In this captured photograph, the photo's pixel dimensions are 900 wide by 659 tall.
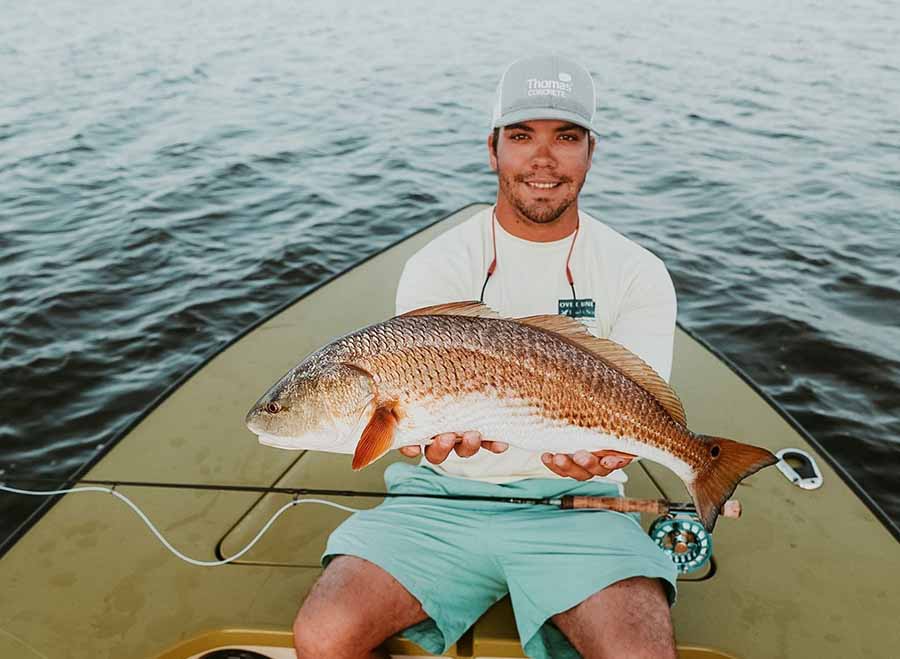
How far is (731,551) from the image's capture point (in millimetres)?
2844

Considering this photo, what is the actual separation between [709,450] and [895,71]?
1585 centimetres

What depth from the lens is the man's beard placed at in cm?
260

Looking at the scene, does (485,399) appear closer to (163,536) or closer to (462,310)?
(462,310)

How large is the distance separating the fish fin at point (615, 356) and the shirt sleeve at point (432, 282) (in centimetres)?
53

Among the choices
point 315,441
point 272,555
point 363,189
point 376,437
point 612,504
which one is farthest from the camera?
point 363,189

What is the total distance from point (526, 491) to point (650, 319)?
0.78m

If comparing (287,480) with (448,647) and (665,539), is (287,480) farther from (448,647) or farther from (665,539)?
(665,539)

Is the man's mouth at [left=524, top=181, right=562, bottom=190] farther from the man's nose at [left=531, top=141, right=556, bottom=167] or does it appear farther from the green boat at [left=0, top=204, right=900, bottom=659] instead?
the green boat at [left=0, top=204, right=900, bottom=659]

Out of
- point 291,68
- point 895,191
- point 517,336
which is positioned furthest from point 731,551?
point 291,68

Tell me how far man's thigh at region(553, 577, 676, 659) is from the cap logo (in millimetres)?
1739

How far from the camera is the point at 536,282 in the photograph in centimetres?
268

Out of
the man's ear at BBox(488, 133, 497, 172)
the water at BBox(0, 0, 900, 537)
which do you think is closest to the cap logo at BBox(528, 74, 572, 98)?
the man's ear at BBox(488, 133, 497, 172)

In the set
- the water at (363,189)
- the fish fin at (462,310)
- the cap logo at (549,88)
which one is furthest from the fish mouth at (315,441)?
the water at (363,189)

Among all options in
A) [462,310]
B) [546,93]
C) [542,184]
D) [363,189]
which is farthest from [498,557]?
[363,189]
